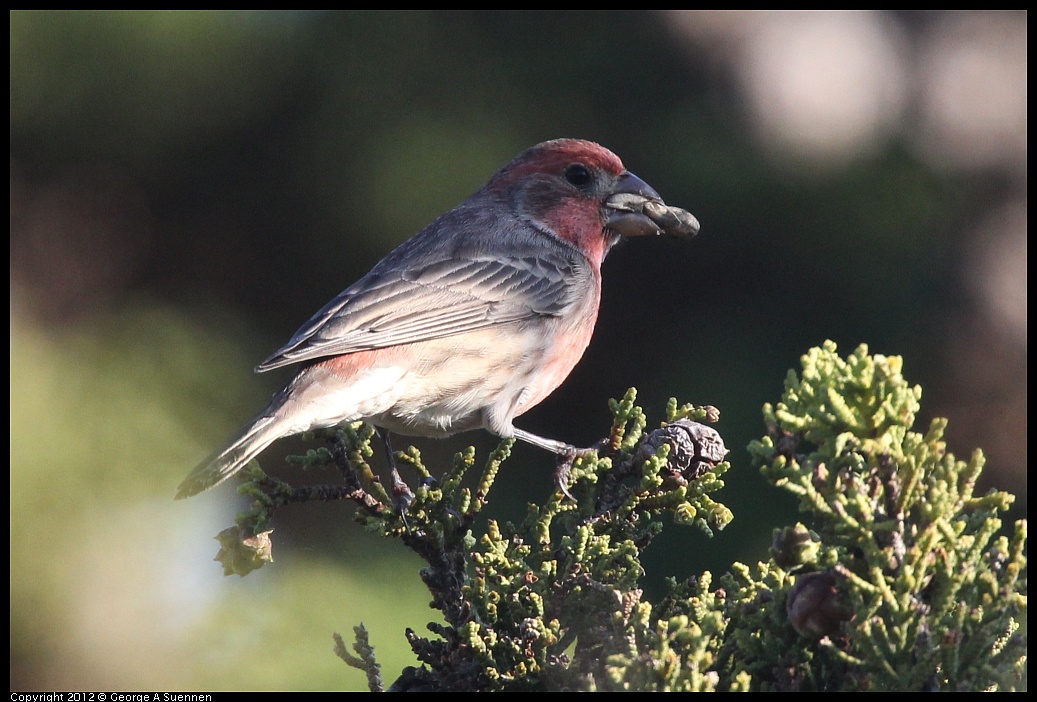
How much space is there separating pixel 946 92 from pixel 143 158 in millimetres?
4542

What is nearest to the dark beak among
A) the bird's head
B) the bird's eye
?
the bird's head

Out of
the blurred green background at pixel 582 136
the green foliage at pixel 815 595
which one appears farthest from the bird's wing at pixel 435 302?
the green foliage at pixel 815 595

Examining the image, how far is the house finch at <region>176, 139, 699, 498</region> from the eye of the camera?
4.04 meters

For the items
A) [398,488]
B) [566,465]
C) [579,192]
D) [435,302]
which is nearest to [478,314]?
[435,302]

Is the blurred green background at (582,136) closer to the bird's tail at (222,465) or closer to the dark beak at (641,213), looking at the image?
the dark beak at (641,213)

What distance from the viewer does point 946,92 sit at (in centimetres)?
580

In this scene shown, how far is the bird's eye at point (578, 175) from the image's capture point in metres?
5.15

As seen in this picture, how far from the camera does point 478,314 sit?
15.4 ft

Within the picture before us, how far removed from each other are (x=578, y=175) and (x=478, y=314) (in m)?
1.00

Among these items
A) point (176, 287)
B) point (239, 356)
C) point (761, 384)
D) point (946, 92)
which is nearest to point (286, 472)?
point (239, 356)

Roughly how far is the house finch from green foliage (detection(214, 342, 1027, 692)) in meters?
1.20

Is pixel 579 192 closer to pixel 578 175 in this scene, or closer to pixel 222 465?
pixel 578 175

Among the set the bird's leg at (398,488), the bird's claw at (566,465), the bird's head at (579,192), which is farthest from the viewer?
the bird's head at (579,192)

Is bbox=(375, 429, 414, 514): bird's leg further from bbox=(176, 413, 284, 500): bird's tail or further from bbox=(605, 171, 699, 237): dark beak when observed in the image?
bbox=(605, 171, 699, 237): dark beak
